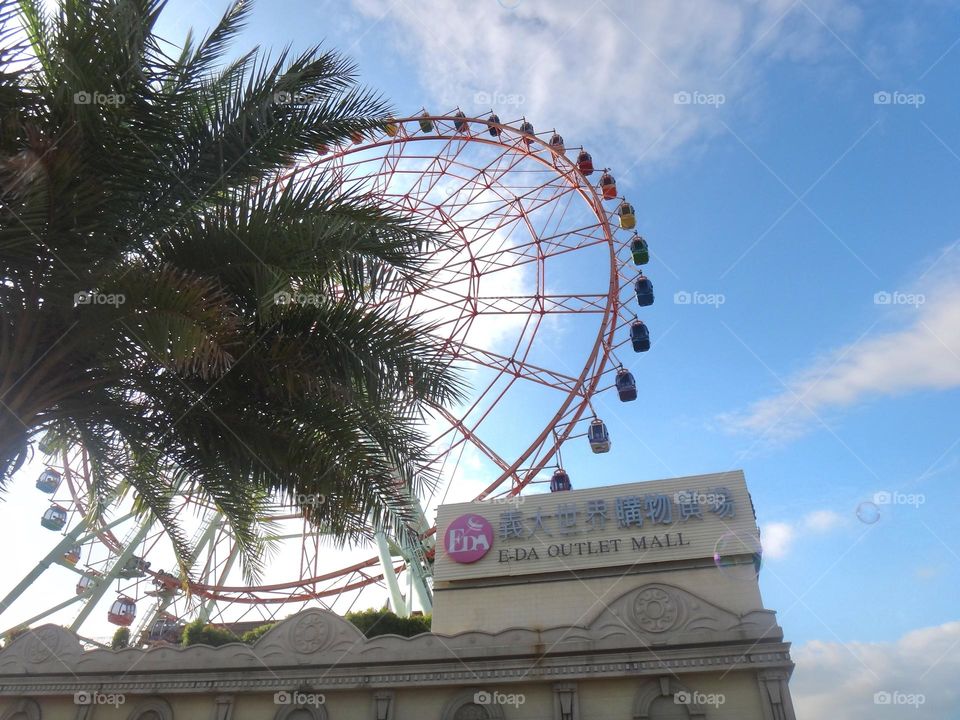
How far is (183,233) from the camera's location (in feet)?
22.3

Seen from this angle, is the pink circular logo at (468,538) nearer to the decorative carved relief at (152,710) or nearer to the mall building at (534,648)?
the mall building at (534,648)

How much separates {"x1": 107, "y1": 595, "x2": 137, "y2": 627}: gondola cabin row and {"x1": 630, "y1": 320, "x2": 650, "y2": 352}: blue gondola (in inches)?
856

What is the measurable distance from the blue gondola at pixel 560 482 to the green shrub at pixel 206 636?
9.24 meters

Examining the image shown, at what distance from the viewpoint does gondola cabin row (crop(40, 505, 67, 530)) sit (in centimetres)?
3033

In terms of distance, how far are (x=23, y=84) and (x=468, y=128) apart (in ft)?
61.7

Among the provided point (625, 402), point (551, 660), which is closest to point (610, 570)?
point (551, 660)

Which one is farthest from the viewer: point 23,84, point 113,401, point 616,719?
point 616,719

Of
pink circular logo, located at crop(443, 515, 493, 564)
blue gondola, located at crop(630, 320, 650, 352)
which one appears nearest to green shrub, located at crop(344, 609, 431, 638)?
pink circular logo, located at crop(443, 515, 493, 564)

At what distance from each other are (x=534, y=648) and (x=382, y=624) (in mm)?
4020

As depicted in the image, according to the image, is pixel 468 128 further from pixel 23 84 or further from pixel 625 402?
pixel 23 84

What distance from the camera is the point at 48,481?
31.2 m

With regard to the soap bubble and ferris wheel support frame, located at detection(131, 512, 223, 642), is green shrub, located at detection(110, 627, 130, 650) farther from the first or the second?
the soap bubble

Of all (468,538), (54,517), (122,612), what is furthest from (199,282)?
(54,517)

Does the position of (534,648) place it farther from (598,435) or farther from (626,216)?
(626,216)
